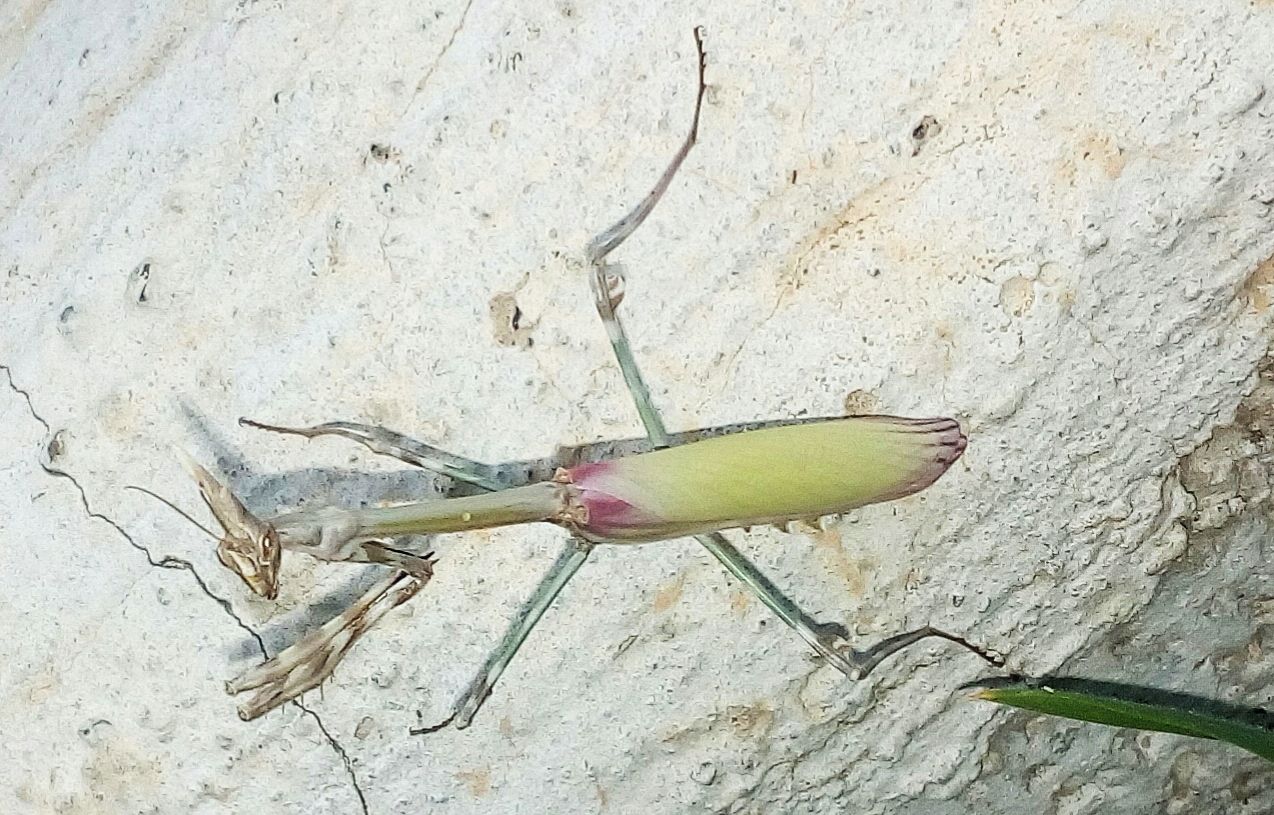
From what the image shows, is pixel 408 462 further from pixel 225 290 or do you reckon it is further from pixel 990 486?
pixel 990 486

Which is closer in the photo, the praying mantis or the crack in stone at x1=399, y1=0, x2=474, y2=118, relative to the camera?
the praying mantis

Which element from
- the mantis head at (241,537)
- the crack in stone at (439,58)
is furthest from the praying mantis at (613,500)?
the crack in stone at (439,58)

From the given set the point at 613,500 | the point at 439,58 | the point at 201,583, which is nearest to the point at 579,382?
the point at 613,500

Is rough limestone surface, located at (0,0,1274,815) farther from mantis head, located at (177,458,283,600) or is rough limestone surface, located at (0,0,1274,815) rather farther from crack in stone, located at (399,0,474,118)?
mantis head, located at (177,458,283,600)

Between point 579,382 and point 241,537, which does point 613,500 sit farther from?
point 241,537

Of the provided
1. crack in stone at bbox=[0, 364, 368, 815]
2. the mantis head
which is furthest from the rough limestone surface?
the mantis head

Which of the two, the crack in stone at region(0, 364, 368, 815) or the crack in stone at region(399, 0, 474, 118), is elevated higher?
the crack in stone at region(399, 0, 474, 118)
